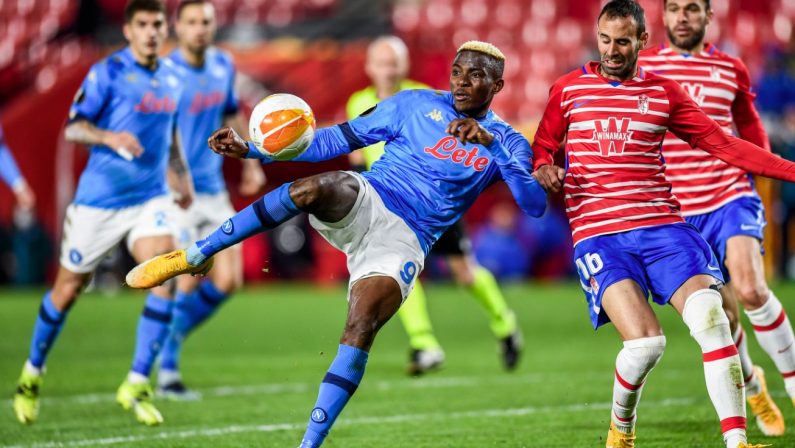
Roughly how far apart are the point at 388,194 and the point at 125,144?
93.3 inches

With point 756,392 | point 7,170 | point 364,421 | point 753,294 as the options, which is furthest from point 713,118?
point 7,170

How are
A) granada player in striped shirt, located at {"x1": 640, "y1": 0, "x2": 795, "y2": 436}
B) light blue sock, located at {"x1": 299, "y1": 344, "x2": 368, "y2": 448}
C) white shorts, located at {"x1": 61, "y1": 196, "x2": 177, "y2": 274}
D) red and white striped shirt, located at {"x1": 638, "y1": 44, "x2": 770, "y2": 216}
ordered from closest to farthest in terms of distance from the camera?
1. light blue sock, located at {"x1": 299, "y1": 344, "x2": 368, "y2": 448}
2. granada player in striped shirt, located at {"x1": 640, "y1": 0, "x2": 795, "y2": 436}
3. red and white striped shirt, located at {"x1": 638, "y1": 44, "x2": 770, "y2": 216}
4. white shorts, located at {"x1": 61, "y1": 196, "x2": 177, "y2": 274}

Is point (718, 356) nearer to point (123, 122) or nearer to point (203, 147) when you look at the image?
point (123, 122)

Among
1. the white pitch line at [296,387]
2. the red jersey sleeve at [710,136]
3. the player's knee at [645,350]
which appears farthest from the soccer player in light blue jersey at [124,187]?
the red jersey sleeve at [710,136]

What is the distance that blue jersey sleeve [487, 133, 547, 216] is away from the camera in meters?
5.43

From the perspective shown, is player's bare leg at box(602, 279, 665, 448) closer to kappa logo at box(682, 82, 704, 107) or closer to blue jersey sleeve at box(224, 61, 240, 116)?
kappa logo at box(682, 82, 704, 107)

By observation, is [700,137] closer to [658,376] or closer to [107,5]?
[658,376]

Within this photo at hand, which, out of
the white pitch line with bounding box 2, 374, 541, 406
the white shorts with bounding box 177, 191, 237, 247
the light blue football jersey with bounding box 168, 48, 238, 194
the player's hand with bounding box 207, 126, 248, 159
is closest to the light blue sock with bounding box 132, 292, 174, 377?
the white pitch line with bounding box 2, 374, 541, 406

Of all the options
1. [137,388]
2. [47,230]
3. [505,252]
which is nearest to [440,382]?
[137,388]

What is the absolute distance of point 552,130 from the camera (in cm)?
589

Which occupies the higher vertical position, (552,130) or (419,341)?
(552,130)

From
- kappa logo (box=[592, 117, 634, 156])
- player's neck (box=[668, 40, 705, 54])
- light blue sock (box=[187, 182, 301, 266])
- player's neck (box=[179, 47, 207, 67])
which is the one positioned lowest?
player's neck (box=[179, 47, 207, 67])

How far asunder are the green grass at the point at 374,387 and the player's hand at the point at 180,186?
1506 millimetres

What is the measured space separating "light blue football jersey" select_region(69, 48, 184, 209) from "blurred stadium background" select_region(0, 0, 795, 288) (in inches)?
329
